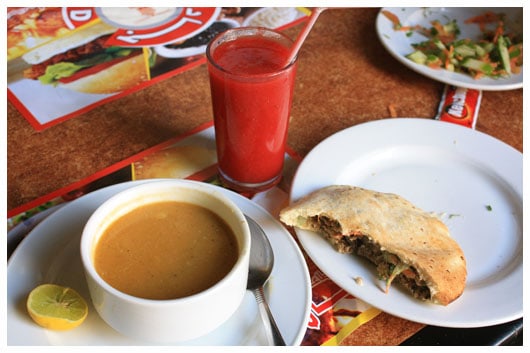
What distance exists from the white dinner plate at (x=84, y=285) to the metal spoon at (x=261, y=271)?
0.05 feet

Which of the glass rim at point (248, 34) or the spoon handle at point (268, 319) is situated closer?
the spoon handle at point (268, 319)

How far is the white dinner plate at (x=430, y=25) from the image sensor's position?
6.74 ft

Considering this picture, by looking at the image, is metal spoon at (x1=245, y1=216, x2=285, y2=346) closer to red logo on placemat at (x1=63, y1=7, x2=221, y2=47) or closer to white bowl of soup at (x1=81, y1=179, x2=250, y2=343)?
white bowl of soup at (x1=81, y1=179, x2=250, y2=343)

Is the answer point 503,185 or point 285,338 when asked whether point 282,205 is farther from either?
point 503,185

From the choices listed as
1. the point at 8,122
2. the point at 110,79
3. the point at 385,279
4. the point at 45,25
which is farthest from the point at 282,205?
the point at 45,25

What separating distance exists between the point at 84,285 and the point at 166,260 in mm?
240

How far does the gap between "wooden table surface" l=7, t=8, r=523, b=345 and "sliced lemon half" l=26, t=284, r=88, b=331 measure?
1.76 feet

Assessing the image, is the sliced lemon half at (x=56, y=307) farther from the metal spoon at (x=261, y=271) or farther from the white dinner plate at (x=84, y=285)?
the metal spoon at (x=261, y=271)

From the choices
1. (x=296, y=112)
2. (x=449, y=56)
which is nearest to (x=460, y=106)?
(x=449, y=56)

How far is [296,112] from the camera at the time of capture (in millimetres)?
2025

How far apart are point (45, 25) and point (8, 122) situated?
61 centimetres

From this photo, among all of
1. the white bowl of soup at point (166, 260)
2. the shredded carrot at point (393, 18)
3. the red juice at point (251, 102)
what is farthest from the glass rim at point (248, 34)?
the shredded carrot at point (393, 18)

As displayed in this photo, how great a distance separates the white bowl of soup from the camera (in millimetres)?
1117

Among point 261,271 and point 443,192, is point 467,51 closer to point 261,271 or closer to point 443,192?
point 443,192
